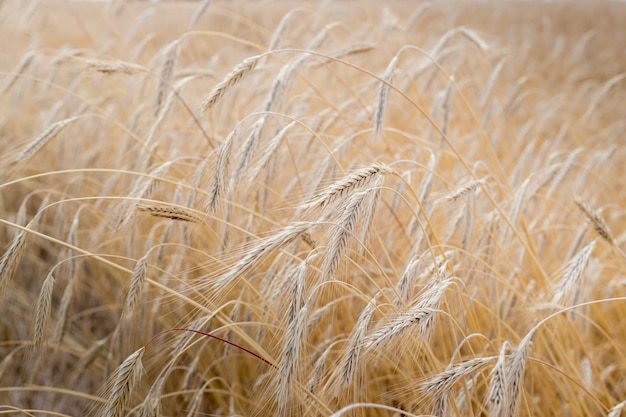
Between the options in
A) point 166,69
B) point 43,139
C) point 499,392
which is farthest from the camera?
point 166,69

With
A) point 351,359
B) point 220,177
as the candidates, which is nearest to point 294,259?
point 220,177

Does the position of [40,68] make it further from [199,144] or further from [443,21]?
[443,21]

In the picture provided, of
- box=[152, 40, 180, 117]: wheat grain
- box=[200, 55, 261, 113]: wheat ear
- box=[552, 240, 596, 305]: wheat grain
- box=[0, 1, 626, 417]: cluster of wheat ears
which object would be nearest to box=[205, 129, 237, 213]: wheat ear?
box=[0, 1, 626, 417]: cluster of wheat ears

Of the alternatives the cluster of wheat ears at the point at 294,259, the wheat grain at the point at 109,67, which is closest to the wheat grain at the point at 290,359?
the cluster of wheat ears at the point at 294,259

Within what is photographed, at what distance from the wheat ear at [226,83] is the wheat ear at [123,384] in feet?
1.98

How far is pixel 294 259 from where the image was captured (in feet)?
5.37

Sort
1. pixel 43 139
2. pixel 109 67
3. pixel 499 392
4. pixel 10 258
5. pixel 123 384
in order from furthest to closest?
pixel 109 67
pixel 43 139
pixel 10 258
pixel 123 384
pixel 499 392

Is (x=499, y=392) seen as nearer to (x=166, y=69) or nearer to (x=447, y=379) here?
(x=447, y=379)

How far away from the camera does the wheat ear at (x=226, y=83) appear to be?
1431mm

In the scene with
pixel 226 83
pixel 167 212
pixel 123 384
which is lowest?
pixel 123 384

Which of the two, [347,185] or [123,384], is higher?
[347,185]

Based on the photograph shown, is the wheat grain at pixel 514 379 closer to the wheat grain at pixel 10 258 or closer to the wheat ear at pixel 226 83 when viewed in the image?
the wheat ear at pixel 226 83

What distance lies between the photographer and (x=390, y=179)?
2.35 m

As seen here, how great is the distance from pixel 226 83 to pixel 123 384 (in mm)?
762
